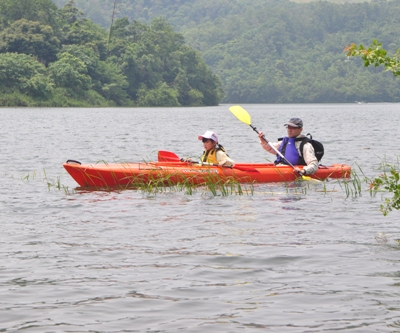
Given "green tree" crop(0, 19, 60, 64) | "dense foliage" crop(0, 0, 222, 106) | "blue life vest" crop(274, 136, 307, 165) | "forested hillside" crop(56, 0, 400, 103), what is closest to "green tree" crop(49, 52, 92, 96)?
"dense foliage" crop(0, 0, 222, 106)

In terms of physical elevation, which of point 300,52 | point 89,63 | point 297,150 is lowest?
point 297,150

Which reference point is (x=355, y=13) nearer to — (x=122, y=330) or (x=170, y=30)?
(x=170, y=30)

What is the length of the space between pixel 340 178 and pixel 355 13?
188138 mm

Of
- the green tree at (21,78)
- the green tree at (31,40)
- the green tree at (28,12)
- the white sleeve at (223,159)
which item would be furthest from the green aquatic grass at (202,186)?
the green tree at (28,12)

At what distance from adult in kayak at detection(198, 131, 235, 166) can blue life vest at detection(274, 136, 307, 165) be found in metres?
1.12

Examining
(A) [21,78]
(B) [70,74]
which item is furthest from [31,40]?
(A) [21,78]

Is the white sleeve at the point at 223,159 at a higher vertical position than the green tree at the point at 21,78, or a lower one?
lower

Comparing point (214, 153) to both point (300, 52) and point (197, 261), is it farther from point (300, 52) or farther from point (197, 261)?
point (300, 52)

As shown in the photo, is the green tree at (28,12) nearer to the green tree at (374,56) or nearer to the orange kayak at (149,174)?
the orange kayak at (149,174)

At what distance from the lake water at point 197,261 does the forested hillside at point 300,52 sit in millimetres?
137489

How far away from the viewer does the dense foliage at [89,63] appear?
71.2 meters

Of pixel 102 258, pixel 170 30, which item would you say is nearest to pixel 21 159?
pixel 102 258

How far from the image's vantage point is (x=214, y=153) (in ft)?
44.7

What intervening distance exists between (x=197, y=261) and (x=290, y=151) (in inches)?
257
